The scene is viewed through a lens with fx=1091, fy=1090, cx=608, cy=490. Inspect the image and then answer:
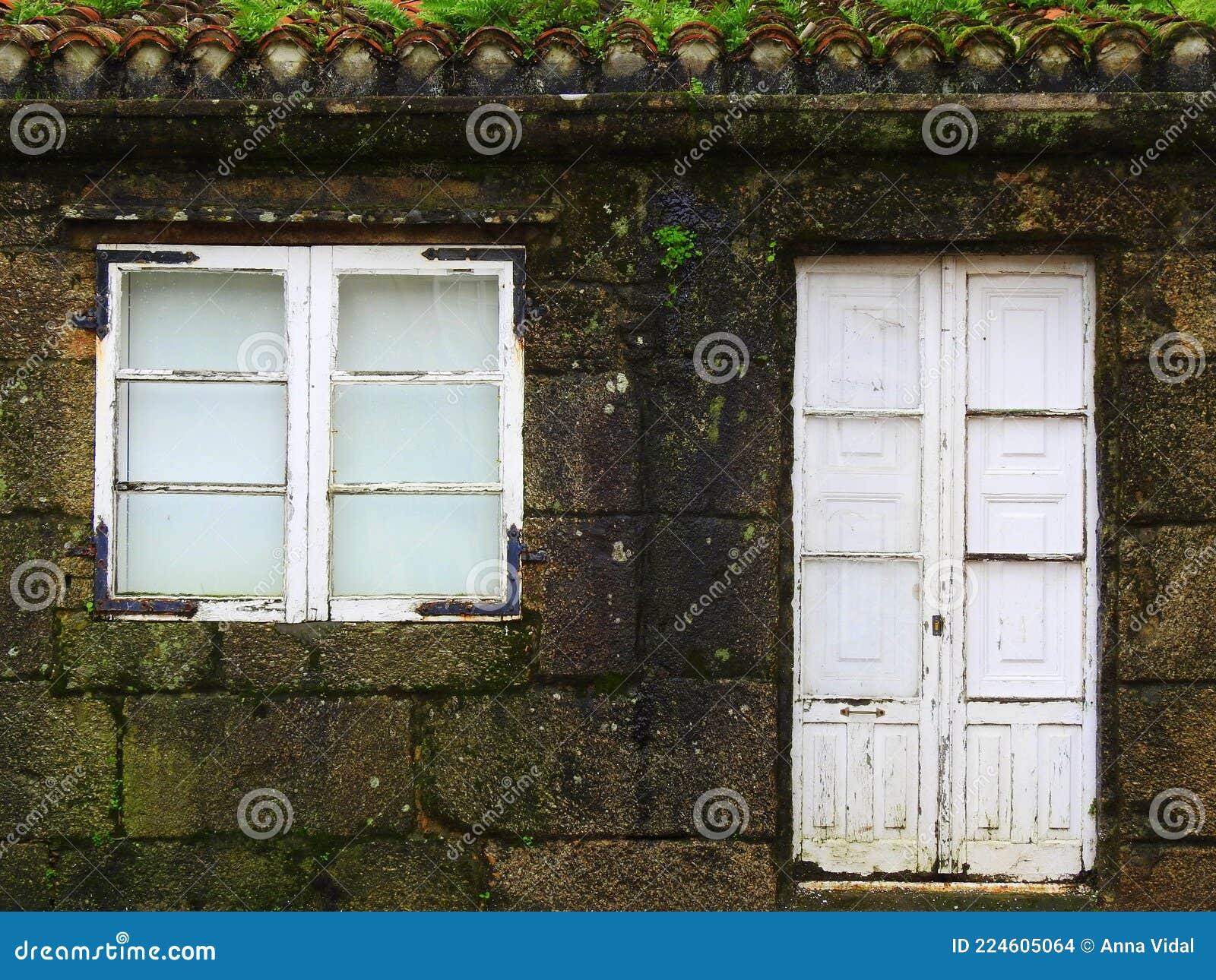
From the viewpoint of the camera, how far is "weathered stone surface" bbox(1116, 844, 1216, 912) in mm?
4098

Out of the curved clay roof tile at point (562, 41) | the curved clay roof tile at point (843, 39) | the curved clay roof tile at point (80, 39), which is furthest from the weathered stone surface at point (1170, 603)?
the curved clay roof tile at point (80, 39)

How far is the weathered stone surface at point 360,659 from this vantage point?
4.11 meters

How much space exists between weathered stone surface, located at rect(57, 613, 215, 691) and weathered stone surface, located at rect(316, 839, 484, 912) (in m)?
0.90

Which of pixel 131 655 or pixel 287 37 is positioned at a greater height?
pixel 287 37

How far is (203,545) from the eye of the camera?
4.23 metres

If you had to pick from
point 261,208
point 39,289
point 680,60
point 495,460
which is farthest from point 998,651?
point 39,289

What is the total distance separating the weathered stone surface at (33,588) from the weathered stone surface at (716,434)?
2241mm

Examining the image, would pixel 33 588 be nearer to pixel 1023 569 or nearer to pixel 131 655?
pixel 131 655
